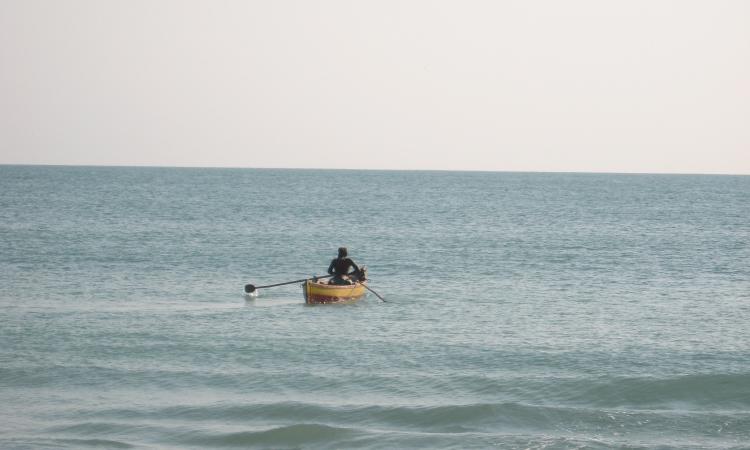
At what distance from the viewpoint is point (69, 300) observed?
3072cm

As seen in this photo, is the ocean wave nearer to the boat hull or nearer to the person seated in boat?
the boat hull

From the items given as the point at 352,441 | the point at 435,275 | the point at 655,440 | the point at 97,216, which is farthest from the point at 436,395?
the point at 97,216

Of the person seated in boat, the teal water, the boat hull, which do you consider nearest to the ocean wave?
the teal water

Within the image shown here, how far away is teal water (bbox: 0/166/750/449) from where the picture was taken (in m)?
17.7

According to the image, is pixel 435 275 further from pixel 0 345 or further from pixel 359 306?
pixel 0 345

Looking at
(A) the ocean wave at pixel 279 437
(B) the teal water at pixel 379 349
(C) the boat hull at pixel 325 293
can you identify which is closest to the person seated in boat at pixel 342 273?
(C) the boat hull at pixel 325 293

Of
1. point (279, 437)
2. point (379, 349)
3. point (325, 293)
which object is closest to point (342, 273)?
point (325, 293)

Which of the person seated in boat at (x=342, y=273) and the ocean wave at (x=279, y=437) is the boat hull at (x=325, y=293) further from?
the ocean wave at (x=279, y=437)

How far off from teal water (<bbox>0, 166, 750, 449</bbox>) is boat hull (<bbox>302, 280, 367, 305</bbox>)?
558 millimetres

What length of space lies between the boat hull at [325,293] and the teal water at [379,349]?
558 millimetres

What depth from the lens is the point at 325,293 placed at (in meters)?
31.2

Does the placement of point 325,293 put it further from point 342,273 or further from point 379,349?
point 379,349

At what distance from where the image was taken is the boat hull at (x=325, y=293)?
102 ft

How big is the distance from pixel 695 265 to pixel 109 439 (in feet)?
110
